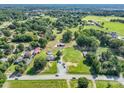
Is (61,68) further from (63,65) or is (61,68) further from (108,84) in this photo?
(108,84)

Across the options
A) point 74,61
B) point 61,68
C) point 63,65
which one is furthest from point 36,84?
point 74,61

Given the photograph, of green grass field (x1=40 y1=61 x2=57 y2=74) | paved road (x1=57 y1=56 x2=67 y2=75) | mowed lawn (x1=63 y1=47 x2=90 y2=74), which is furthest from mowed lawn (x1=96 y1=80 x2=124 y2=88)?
green grass field (x1=40 y1=61 x2=57 y2=74)

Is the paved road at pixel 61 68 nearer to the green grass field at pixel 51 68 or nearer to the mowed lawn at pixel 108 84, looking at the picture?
the green grass field at pixel 51 68

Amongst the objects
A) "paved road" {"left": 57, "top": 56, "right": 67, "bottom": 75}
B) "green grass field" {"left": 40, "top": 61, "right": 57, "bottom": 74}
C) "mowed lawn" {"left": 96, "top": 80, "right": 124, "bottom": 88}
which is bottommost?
"mowed lawn" {"left": 96, "top": 80, "right": 124, "bottom": 88}

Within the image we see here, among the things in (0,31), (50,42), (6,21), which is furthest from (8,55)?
(6,21)

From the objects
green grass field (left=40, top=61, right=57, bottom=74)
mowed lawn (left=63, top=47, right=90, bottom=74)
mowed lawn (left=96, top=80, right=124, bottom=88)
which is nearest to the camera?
mowed lawn (left=96, top=80, right=124, bottom=88)

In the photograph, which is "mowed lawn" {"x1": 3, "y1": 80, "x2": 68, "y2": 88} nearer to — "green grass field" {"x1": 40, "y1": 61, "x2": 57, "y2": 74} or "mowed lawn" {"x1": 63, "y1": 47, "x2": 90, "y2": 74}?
"green grass field" {"x1": 40, "y1": 61, "x2": 57, "y2": 74}
